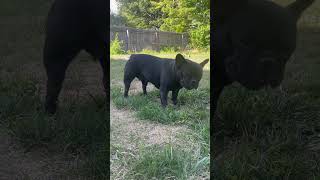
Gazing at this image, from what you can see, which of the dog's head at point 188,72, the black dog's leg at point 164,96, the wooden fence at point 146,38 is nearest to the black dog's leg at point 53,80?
the wooden fence at point 146,38

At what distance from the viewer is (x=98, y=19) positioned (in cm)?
287

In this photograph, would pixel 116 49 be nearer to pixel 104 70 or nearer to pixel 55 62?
pixel 104 70

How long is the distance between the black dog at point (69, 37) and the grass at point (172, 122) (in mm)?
191

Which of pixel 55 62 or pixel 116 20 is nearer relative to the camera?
pixel 116 20

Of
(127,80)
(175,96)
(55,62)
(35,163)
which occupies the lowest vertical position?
(35,163)

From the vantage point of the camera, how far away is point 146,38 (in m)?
2.89

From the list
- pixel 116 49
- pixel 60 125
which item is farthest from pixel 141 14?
pixel 60 125

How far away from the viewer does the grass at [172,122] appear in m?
2.79

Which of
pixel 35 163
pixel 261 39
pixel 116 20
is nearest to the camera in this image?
pixel 261 39

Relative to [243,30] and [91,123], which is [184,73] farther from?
[91,123]

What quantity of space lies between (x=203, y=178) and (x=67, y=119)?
1004mm

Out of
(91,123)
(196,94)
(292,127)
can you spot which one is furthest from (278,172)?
(91,123)

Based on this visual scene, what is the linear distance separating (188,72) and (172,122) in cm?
35

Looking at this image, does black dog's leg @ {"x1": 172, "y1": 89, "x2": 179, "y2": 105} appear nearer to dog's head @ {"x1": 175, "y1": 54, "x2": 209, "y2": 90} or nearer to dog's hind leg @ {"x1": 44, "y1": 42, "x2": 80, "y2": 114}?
dog's head @ {"x1": 175, "y1": 54, "x2": 209, "y2": 90}
